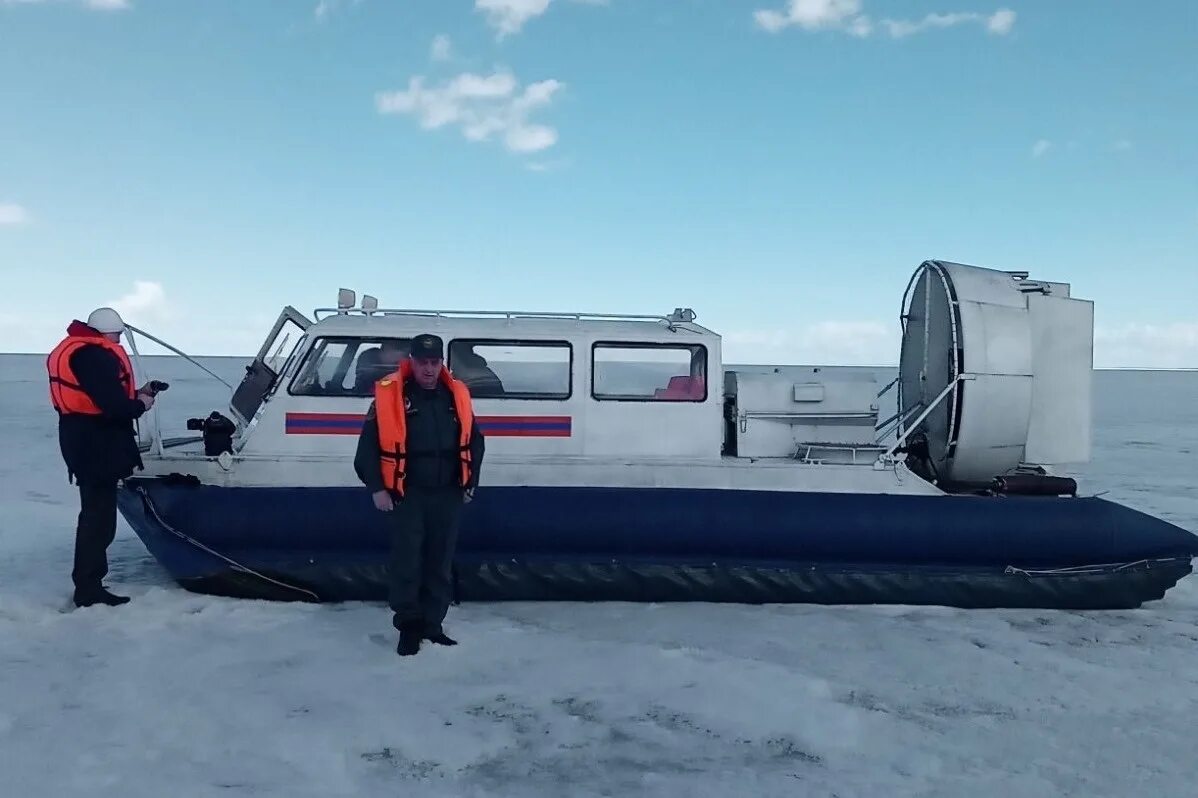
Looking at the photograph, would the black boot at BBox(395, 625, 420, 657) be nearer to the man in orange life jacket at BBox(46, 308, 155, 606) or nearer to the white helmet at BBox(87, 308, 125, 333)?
the man in orange life jacket at BBox(46, 308, 155, 606)

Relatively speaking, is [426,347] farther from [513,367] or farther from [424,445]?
[513,367]

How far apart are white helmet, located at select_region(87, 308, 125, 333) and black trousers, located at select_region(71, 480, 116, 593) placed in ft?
2.61

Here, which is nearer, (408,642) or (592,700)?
(592,700)

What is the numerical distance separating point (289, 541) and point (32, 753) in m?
1.79

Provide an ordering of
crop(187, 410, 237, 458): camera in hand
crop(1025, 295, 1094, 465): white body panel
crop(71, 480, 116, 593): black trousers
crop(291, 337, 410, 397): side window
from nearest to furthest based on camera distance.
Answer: crop(71, 480, 116, 593): black trousers
crop(187, 410, 237, 458): camera in hand
crop(291, 337, 410, 397): side window
crop(1025, 295, 1094, 465): white body panel

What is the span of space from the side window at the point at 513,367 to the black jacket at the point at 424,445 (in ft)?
3.80

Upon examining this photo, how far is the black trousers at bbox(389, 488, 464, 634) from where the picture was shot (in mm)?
3793

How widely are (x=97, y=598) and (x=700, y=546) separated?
316 centimetres

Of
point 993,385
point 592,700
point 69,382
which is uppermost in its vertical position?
point 993,385

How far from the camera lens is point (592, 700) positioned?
133 inches

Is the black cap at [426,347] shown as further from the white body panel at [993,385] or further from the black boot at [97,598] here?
the white body panel at [993,385]

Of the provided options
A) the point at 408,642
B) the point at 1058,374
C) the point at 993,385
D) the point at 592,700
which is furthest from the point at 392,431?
the point at 1058,374

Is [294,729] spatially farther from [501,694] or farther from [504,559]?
[504,559]

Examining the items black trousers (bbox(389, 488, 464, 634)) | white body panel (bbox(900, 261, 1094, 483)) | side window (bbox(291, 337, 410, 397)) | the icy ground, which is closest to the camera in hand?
side window (bbox(291, 337, 410, 397))
